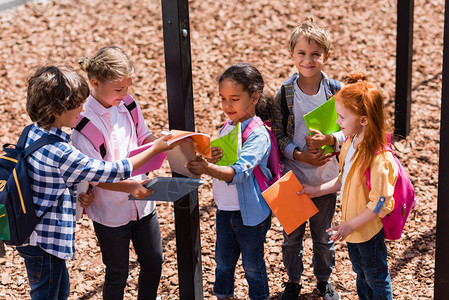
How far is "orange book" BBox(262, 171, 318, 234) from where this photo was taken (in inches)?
128

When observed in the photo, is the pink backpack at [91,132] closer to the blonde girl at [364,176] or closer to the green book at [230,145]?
the green book at [230,145]

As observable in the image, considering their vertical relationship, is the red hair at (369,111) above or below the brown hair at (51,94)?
below

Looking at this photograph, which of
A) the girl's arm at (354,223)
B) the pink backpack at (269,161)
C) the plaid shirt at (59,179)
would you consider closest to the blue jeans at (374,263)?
the girl's arm at (354,223)

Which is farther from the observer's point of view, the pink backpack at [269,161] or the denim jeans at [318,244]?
the denim jeans at [318,244]

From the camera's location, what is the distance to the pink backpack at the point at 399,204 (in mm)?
3004

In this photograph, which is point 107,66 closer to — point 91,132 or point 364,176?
point 91,132

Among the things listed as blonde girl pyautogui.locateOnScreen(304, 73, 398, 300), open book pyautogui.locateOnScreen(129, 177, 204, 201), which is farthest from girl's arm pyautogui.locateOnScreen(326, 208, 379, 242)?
open book pyautogui.locateOnScreen(129, 177, 204, 201)

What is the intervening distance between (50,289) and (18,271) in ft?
5.10

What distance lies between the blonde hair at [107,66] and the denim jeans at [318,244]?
1.39 metres

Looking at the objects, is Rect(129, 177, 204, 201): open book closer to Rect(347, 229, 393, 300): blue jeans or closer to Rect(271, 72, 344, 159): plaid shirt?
Rect(271, 72, 344, 159): plaid shirt

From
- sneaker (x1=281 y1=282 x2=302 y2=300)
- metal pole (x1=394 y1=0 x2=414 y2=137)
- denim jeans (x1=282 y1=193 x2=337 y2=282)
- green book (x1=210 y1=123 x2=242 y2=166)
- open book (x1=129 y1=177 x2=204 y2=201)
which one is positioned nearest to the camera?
open book (x1=129 y1=177 x2=204 y2=201)

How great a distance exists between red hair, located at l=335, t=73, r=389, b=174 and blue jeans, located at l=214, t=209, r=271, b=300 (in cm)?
75

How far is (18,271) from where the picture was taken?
4.40 metres

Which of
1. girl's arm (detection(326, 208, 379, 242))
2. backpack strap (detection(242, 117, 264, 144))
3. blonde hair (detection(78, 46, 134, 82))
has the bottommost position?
girl's arm (detection(326, 208, 379, 242))
